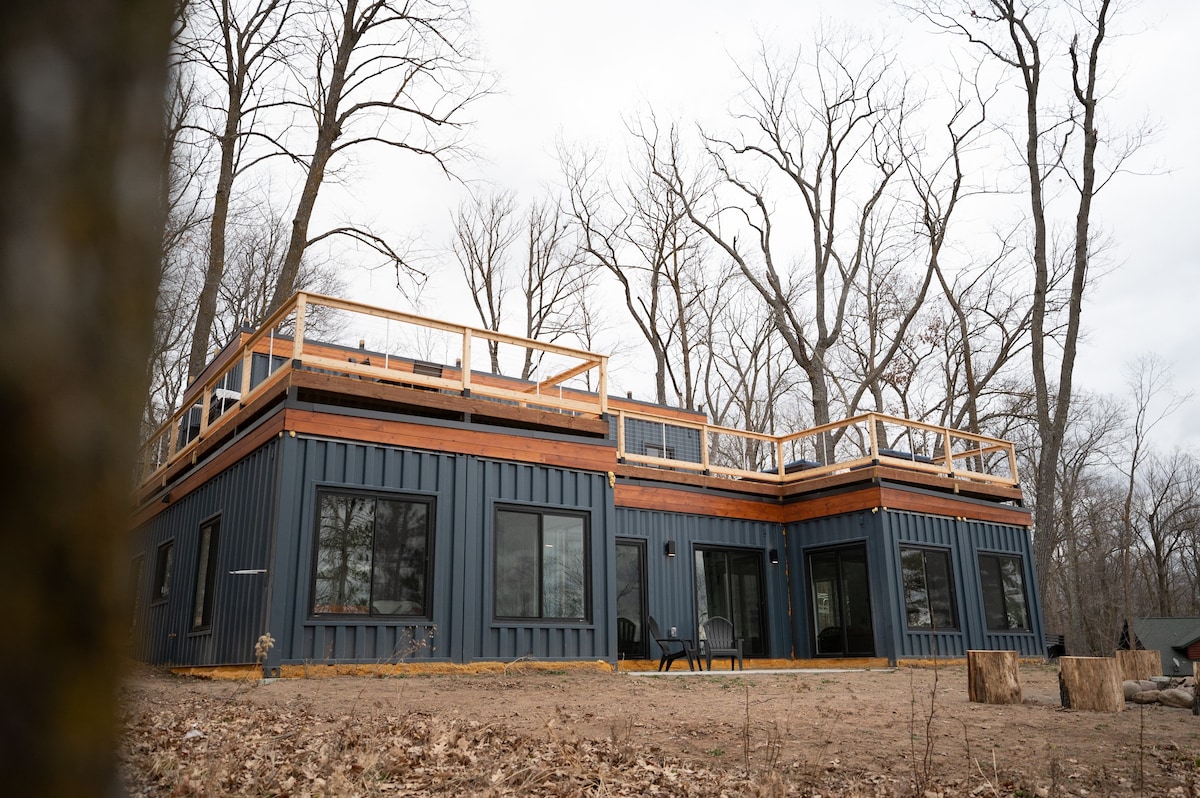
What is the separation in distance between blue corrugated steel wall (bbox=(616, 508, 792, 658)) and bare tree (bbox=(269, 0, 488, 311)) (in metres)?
8.29

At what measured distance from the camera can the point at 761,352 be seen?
29.3 metres

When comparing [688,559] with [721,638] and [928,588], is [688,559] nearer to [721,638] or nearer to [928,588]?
[721,638]

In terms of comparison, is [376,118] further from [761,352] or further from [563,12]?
[761,352]

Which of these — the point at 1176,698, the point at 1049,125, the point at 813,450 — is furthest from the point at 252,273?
the point at 1176,698

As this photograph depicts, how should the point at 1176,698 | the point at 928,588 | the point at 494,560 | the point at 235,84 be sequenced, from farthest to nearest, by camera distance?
the point at 235,84, the point at 928,588, the point at 494,560, the point at 1176,698

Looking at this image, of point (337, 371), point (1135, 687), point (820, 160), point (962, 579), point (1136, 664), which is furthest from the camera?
point (820, 160)

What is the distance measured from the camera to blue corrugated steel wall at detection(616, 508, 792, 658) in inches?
528

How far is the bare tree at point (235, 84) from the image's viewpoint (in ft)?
54.7

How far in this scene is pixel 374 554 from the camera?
9391 millimetres

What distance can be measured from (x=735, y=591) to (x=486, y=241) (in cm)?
1628

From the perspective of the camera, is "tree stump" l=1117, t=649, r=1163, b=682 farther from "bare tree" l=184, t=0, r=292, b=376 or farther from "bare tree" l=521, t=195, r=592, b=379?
"bare tree" l=521, t=195, r=592, b=379

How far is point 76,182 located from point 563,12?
21.4m

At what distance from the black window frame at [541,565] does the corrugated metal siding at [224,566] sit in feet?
8.44

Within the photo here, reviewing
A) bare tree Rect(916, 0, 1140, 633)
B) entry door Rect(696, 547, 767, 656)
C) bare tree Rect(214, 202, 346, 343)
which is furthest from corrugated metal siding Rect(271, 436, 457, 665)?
bare tree Rect(214, 202, 346, 343)
